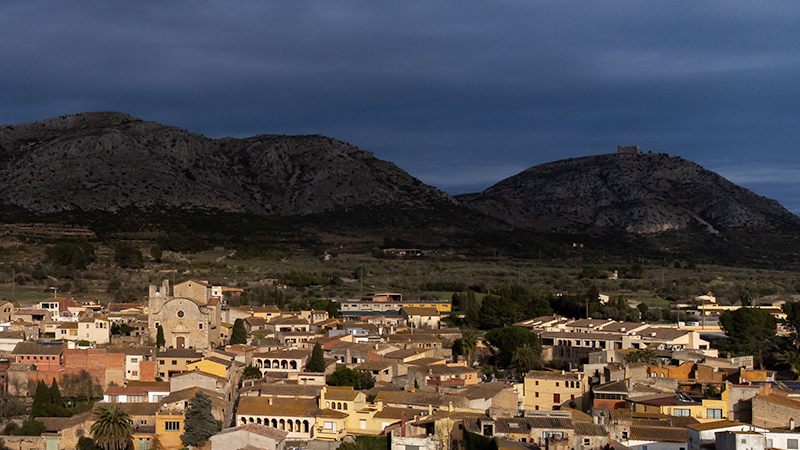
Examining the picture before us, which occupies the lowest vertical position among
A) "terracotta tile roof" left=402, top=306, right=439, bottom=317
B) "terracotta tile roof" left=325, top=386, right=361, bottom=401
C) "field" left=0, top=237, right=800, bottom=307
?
"terracotta tile roof" left=325, top=386, right=361, bottom=401

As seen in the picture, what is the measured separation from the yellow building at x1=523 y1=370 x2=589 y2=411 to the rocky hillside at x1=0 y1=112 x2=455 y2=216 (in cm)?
7093

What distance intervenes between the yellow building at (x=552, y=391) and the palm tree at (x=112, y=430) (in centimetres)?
1628

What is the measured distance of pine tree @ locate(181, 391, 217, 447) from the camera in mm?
36031

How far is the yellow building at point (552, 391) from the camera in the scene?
40.1 metres

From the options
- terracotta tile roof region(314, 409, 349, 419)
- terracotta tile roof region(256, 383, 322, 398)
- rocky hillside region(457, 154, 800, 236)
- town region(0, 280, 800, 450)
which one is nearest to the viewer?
town region(0, 280, 800, 450)

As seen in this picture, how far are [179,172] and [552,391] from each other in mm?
80053

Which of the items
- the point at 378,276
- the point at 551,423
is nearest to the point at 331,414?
the point at 551,423

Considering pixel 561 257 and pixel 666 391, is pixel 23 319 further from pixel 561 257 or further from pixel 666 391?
pixel 561 257

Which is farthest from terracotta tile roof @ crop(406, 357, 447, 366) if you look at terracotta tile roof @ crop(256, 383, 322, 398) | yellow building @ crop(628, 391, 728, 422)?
yellow building @ crop(628, 391, 728, 422)

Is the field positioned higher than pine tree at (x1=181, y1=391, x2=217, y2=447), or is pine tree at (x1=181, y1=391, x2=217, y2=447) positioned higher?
the field

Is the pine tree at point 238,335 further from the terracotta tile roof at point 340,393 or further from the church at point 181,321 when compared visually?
the terracotta tile roof at point 340,393

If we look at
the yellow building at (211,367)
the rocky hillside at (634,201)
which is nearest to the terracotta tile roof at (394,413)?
the yellow building at (211,367)

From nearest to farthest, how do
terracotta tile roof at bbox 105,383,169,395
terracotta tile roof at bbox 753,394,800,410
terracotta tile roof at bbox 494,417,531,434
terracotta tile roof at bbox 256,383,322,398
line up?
terracotta tile roof at bbox 494,417,531,434 → terracotta tile roof at bbox 753,394,800,410 → terracotta tile roof at bbox 256,383,322,398 → terracotta tile roof at bbox 105,383,169,395

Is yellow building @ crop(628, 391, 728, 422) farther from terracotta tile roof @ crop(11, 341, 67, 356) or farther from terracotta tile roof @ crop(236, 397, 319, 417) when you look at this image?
terracotta tile roof @ crop(11, 341, 67, 356)
